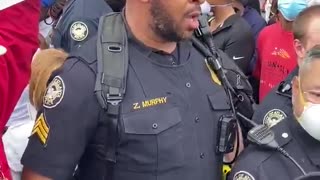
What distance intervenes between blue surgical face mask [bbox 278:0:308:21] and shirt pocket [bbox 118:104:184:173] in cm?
211

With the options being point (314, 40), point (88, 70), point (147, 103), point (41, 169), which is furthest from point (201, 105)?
point (314, 40)

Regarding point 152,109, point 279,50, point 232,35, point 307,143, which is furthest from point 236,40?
point 152,109

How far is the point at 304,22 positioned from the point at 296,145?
115 centimetres

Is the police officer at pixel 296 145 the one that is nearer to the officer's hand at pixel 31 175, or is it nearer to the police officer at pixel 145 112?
the police officer at pixel 145 112

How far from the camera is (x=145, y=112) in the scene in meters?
2.41

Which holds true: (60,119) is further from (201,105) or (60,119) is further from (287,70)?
(287,70)

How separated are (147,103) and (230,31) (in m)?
2.33

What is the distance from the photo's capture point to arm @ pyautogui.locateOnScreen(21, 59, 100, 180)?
7.77ft

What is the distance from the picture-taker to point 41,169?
2.40m

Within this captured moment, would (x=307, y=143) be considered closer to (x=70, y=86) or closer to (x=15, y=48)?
(x=70, y=86)

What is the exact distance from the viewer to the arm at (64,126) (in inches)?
93.3

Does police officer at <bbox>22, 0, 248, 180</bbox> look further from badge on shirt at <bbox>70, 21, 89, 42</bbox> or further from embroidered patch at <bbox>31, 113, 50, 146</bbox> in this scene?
badge on shirt at <bbox>70, 21, 89, 42</bbox>

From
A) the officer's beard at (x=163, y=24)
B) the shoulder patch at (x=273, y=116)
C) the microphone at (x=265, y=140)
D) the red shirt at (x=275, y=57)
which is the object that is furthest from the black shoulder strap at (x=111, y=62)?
the red shirt at (x=275, y=57)

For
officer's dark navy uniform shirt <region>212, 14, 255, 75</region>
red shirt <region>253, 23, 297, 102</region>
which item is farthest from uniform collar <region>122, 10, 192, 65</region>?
officer's dark navy uniform shirt <region>212, 14, 255, 75</region>
